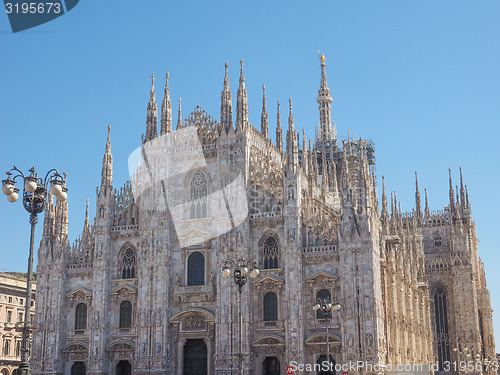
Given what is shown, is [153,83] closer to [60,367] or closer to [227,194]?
[227,194]

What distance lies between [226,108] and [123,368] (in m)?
21.7

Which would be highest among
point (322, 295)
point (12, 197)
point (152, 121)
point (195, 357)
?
point (152, 121)

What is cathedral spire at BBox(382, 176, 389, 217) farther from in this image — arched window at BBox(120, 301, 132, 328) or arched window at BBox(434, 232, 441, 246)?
arched window at BBox(434, 232, 441, 246)

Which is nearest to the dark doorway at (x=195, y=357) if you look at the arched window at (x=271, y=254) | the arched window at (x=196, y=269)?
the arched window at (x=196, y=269)

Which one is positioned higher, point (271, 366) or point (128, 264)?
point (128, 264)

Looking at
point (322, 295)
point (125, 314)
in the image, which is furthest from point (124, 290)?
point (322, 295)

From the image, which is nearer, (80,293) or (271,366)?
(271,366)

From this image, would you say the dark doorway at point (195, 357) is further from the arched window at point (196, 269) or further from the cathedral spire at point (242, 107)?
the cathedral spire at point (242, 107)

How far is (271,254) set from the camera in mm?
47156

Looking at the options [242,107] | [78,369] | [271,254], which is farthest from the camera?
[78,369]

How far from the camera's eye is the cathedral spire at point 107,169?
52.3m

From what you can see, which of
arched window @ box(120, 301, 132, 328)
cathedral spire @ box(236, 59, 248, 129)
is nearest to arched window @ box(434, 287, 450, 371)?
cathedral spire @ box(236, 59, 248, 129)

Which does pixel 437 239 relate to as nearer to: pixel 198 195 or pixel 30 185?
pixel 198 195

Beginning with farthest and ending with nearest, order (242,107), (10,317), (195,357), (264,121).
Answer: (10,317) → (264,121) → (242,107) → (195,357)
